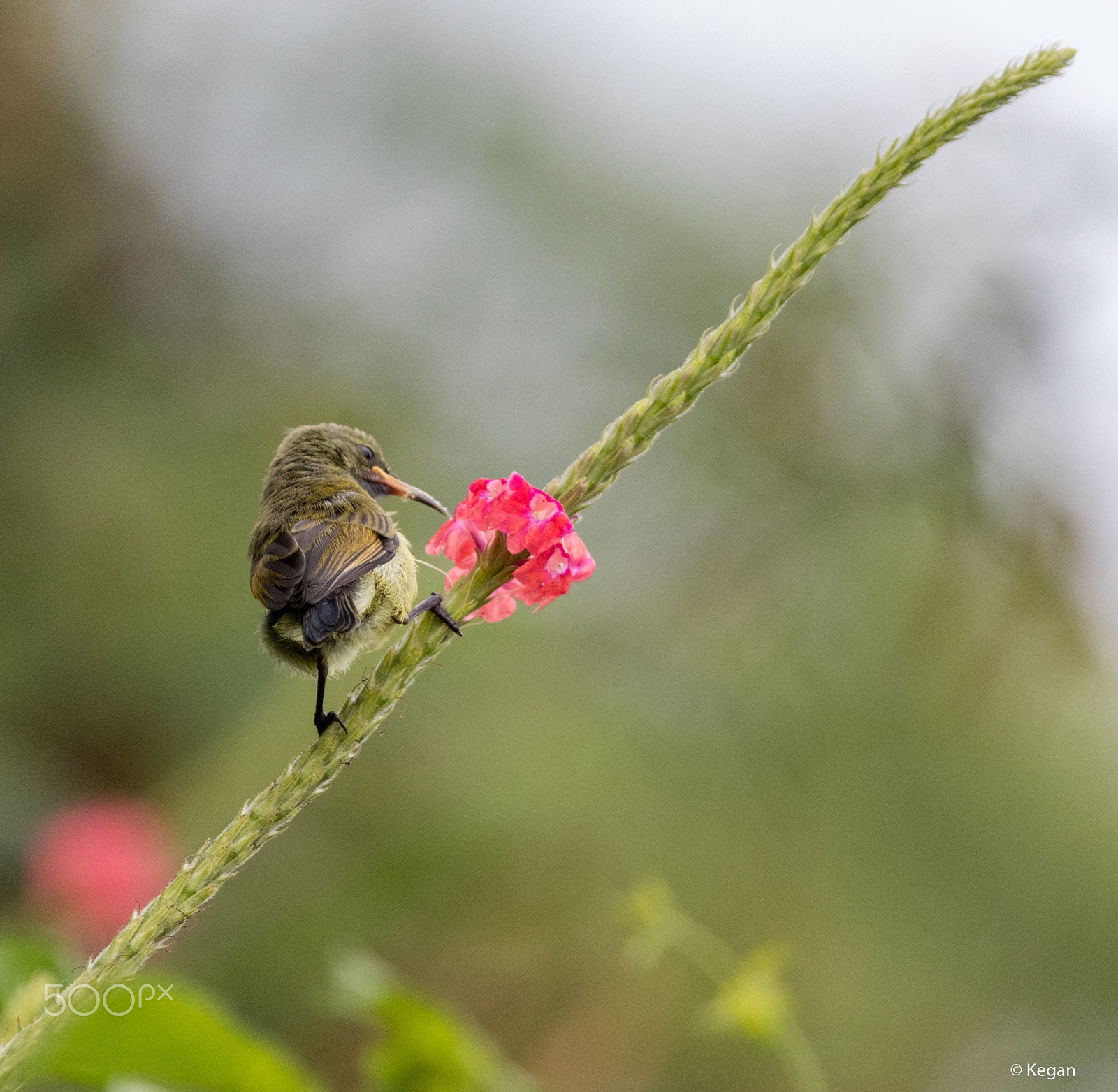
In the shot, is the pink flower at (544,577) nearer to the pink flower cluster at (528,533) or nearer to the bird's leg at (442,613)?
the pink flower cluster at (528,533)

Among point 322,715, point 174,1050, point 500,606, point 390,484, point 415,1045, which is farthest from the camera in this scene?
point 390,484

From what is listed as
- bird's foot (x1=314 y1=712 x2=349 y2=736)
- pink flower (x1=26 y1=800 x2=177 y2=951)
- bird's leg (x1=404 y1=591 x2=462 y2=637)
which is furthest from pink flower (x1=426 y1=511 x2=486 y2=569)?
pink flower (x1=26 y1=800 x2=177 y2=951)

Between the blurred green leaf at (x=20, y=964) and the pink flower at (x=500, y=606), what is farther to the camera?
the pink flower at (x=500, y=606)

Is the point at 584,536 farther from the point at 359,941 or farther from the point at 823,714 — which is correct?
the point at 359,941

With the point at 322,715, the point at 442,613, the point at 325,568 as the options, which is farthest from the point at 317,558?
the point at 442,613

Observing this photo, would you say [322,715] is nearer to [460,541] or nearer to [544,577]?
[460,541]

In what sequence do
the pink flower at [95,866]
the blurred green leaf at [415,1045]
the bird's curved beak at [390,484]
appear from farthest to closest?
the pink flower at [95,866], the bird's curved beak at [390,484], the blurred green leaf at [415,1045]

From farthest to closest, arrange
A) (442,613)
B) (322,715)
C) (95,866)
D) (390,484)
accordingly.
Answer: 1. (95,866)
2. (390,484)
3. (322,715)
4. (442,613)

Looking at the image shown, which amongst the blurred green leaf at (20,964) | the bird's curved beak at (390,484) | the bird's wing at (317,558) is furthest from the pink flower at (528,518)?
the bird's curved beak at (390,484)
